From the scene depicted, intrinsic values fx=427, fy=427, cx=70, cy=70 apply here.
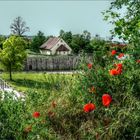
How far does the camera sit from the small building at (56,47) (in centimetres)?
8819

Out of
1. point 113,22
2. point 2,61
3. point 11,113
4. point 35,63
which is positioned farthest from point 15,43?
point 11,113

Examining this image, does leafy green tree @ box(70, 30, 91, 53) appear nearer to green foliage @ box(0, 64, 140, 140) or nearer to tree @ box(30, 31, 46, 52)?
tree @ box(30, 31, 46, 52)

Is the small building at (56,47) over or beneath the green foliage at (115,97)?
beneath

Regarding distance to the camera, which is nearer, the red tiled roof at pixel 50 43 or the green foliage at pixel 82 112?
the green foliage at pixel 82 112

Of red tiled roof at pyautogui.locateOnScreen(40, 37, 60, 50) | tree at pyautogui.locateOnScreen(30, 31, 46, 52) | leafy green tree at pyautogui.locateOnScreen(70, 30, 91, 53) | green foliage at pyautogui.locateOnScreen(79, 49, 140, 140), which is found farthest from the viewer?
tree at pyautogui.locateOnScreen(30, 31, 46, 52)

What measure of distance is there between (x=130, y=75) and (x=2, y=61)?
48.7 metres

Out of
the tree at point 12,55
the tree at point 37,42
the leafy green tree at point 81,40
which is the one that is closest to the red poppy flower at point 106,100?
the tree at point 12,55

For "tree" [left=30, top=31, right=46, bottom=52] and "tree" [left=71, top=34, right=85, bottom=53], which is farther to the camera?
"tree" [left=30, top=31, right=46, bottom=52]

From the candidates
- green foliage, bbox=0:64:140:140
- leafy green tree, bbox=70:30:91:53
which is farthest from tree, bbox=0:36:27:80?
green foliage, bbox=0:64:140:140

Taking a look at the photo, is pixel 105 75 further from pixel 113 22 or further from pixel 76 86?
pixel 113 22

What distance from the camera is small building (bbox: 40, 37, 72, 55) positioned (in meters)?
88.2

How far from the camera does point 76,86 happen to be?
22.0ft

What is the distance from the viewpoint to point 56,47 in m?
89.5

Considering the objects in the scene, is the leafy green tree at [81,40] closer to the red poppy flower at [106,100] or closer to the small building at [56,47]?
the small building at [56,47]
